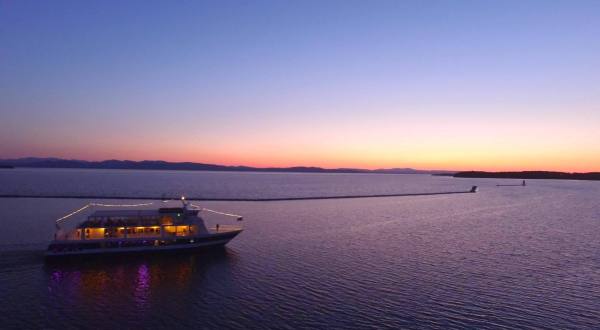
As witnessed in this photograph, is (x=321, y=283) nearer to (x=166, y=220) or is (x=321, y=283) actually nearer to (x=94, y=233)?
(x=166, y=220)

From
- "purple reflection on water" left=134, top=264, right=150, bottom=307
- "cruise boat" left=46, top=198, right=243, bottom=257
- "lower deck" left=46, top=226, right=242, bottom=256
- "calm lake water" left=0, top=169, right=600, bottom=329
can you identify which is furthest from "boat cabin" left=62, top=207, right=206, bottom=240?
"purple reflection on water" left=134, top=264, right=150, bottom=307

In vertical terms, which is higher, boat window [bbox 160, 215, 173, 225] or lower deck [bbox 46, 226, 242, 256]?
boat window [bbox 160, 215, 173, 225]

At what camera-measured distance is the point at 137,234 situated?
51375mm

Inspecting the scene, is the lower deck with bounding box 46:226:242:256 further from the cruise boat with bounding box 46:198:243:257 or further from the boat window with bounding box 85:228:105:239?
the boat window with bounding box 85:228:105:239

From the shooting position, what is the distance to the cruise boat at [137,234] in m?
47.8

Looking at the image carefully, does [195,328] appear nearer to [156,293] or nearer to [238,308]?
[238,308]

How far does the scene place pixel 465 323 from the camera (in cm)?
2977

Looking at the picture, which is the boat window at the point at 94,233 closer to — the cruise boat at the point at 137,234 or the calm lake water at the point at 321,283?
the cruise boat at the point at 137,234

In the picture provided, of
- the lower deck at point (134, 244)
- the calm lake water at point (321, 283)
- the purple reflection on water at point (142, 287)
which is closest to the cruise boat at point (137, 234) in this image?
the lower deck at point (134, 244)

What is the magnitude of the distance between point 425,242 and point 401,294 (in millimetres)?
26382

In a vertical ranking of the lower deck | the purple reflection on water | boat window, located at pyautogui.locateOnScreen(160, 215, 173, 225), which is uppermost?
boat window, located at pyautogui.locateOnScreen(160, 215, 173, 225)

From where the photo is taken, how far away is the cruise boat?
47844 millimetres

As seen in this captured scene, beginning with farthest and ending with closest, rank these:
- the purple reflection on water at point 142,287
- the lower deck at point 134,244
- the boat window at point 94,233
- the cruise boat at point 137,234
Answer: the boat window at point 94,233, the cruise boat at point 137,234, the lower deck at point 134,244, the purple reflection on water at point 142,287

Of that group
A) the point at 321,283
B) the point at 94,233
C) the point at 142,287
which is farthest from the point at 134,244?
the point at 321,283
